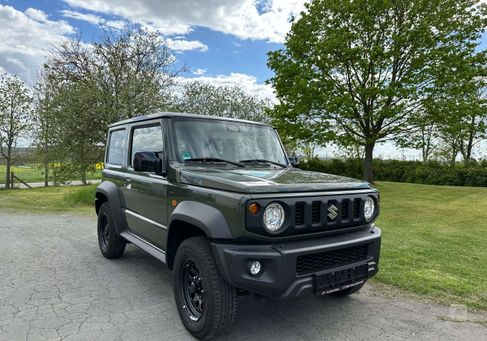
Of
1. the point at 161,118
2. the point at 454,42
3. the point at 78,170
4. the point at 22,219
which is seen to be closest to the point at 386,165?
the point at 454,42

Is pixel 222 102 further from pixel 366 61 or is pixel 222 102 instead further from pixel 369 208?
pixel 369 208

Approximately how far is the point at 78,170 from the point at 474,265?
13274mm

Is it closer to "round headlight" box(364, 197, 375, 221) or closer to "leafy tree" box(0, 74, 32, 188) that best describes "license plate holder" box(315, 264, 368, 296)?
"round headlight" box(364, 197, 375, 221)

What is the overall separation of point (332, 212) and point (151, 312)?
6.90 ft

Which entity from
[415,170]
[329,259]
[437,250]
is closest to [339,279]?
[329,259]

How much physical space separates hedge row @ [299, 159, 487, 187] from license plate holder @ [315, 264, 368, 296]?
19.9 meters

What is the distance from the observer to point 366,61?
1625cm

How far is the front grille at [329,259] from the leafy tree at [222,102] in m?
18.3

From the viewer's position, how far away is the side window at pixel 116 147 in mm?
5141

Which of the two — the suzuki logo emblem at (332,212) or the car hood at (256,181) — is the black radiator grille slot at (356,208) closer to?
the car hood at (256,181)

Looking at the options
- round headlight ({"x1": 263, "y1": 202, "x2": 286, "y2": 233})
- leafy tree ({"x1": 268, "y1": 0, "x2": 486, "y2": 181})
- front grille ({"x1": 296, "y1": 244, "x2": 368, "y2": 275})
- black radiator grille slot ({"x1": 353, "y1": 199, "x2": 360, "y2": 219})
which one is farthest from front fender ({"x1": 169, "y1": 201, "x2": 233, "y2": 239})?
leafy tree ({"x1": 268, "y1": 0, "x2": 486, "y2": 181})

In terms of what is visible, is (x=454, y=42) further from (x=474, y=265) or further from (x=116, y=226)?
(x=116, y=226)

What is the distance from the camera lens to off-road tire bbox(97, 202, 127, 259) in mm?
5270

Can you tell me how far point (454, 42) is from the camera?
16.5 m
